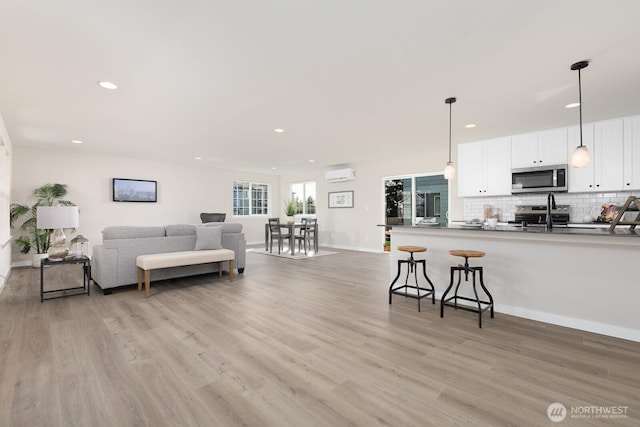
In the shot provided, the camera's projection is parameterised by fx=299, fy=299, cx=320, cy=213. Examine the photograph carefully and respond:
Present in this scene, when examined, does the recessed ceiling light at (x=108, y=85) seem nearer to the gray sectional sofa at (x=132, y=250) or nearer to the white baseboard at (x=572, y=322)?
the gray sectional sofa at (x=132, y=250)

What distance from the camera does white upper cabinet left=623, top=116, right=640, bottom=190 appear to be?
163 inches

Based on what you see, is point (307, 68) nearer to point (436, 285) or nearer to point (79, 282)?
point (436, 285)

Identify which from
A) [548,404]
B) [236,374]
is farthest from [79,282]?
[548,404]

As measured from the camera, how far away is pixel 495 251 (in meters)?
3.29

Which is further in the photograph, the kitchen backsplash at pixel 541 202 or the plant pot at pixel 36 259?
the plant pot at pixel 36 259

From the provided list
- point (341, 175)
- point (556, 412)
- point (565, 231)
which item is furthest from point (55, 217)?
point (341, 175)

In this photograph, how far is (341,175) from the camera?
27.4ft

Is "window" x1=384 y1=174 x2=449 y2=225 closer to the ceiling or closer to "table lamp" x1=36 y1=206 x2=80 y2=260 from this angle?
the ceiling

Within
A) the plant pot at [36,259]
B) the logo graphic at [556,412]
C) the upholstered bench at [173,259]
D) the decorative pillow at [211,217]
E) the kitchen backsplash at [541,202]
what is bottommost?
the logo graphic at [556,412]

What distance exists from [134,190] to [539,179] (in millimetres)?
8538

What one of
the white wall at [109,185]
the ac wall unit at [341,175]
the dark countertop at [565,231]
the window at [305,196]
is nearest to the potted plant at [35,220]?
the white wall at [109,185]

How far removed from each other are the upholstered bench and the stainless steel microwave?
16.1 ft

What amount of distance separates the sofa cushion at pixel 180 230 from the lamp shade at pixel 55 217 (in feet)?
3.86

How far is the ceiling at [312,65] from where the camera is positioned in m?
1.99
